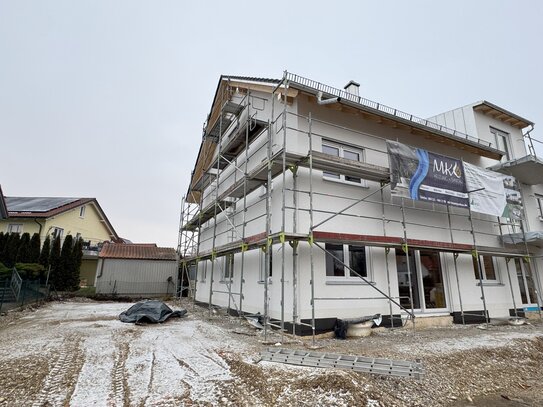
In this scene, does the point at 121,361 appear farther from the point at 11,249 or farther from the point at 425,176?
the point at 11,249

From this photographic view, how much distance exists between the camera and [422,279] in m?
9.51

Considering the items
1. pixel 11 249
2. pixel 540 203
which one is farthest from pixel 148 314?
pixel 11 249

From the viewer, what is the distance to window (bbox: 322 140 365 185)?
28.8ft

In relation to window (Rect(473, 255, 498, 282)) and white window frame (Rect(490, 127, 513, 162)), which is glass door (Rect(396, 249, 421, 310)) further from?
white window frame (Rect(490, 127, 513, 162))

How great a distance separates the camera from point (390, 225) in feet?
29.9

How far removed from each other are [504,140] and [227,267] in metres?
14.1

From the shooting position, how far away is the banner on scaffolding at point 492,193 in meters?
10.3

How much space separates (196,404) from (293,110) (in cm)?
744

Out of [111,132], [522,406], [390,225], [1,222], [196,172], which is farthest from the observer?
[1,222]

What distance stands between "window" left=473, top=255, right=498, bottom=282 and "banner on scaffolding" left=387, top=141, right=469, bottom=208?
7.99 ft

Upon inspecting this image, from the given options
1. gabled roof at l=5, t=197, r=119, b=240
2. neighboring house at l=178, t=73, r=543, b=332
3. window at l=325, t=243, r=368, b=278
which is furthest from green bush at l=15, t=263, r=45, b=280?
window at l=325, t=243, r=368, b=278

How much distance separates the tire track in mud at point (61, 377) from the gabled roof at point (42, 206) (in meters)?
24.2

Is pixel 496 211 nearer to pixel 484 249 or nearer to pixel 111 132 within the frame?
pixel 484 249

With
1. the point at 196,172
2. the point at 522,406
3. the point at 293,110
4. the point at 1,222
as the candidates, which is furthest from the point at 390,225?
the point at 1,222
